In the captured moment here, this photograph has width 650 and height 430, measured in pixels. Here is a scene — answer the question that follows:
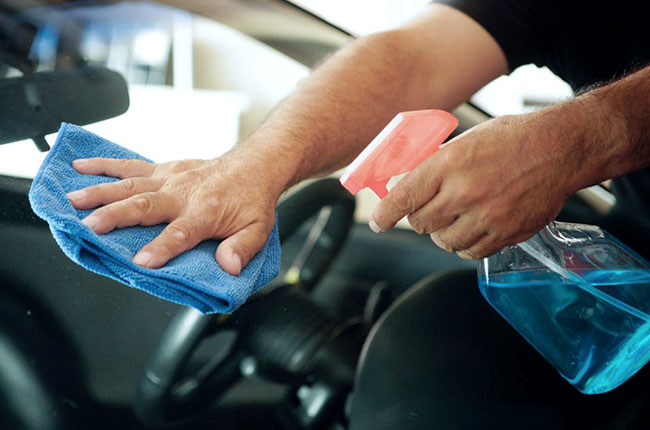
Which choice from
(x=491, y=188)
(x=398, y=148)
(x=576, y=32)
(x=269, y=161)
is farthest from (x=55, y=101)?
(x=576, y=32)

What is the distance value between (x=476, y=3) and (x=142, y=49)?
641 mm

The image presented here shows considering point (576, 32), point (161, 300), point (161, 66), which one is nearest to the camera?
point (161, 300)

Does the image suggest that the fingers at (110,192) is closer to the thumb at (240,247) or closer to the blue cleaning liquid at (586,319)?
the thumb at (240,247)

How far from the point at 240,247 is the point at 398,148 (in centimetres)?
19

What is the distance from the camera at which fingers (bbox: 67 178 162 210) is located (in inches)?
22.2

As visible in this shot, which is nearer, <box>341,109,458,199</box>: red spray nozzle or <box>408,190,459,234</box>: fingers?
<box>341,109,458,199</box>: red spray nozzle

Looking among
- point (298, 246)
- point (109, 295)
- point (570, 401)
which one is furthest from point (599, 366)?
point (109, 295)

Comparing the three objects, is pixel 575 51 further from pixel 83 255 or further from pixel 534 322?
pixel 83 255

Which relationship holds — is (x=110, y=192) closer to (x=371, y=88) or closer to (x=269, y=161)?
(x=269, y=161)

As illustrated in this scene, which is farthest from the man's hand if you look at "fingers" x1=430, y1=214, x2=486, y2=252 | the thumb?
the thumb

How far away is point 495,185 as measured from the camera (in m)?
0.69

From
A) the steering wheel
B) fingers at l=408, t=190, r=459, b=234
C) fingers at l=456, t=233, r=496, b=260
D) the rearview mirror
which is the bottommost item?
the steering wheel

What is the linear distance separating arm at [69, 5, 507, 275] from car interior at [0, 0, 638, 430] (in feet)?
0.18

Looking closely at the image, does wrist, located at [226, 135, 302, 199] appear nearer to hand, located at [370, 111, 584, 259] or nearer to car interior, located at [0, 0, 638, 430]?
car interior, located at [0, 0, 638, 430]
